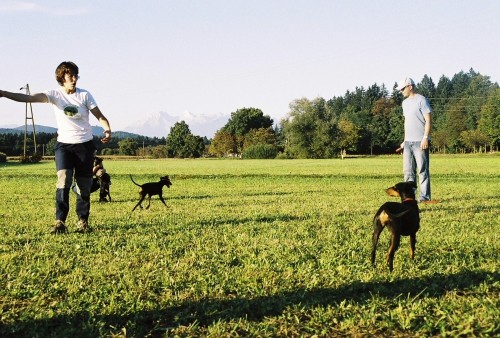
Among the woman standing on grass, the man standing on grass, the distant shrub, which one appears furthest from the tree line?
the woman standing on grass

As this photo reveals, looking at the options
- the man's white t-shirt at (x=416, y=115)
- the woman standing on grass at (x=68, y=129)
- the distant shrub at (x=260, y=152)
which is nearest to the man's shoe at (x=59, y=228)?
the woman standing on grass at (x=68, y=129)

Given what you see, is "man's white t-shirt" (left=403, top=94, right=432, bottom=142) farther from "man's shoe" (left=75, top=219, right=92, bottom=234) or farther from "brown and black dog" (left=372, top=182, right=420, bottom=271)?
"man's shoe" (left=75, top=219, right=92, bottom=234)

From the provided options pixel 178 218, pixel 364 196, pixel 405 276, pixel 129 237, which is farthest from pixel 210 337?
pixel 364 196

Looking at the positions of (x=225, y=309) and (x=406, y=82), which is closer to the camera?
(x=225, y=309)

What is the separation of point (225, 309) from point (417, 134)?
7.93 metres

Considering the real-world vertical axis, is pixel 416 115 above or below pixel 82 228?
above

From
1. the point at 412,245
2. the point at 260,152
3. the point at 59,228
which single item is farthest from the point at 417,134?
the point at 260,152

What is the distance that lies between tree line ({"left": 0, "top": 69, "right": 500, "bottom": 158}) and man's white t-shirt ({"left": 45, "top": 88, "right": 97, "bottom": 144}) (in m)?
78.1

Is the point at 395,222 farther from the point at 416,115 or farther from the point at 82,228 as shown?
Result: the point at 416,115

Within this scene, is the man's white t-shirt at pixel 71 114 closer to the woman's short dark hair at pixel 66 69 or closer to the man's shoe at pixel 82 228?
the woman's short dark hair at pixel 66 69

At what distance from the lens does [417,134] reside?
33.7ft

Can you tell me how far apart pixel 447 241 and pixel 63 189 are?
535cm

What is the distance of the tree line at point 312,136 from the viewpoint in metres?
85.9

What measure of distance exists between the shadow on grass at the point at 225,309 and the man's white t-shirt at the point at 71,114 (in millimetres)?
4010
